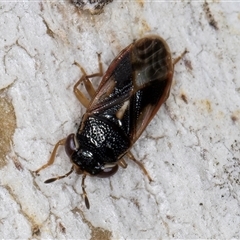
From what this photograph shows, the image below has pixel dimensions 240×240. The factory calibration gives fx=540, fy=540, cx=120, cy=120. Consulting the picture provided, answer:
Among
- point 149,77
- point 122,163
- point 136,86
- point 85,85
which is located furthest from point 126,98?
point 122,163

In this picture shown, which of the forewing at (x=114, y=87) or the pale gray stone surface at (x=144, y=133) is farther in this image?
the forewing at (x=114, y=87)

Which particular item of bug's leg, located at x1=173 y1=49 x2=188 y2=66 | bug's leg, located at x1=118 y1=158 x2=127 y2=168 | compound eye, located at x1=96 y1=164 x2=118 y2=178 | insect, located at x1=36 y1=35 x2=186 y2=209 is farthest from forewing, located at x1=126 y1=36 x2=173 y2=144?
compound eye, located at x1=96 y1=164 x2=118 y2=178

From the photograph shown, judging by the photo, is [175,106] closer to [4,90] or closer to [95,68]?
[95,68]

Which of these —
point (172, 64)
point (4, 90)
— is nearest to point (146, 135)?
point (172, 64)

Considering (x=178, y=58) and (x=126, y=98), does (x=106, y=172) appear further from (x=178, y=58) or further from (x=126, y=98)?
(x=178, y=58)

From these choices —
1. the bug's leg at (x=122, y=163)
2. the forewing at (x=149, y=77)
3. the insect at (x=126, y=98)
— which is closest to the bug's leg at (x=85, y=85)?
the insect at (x=126, y=98)

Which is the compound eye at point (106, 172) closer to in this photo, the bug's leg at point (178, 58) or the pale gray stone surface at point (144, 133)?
the pale gray stone surface at point (144, 133)
